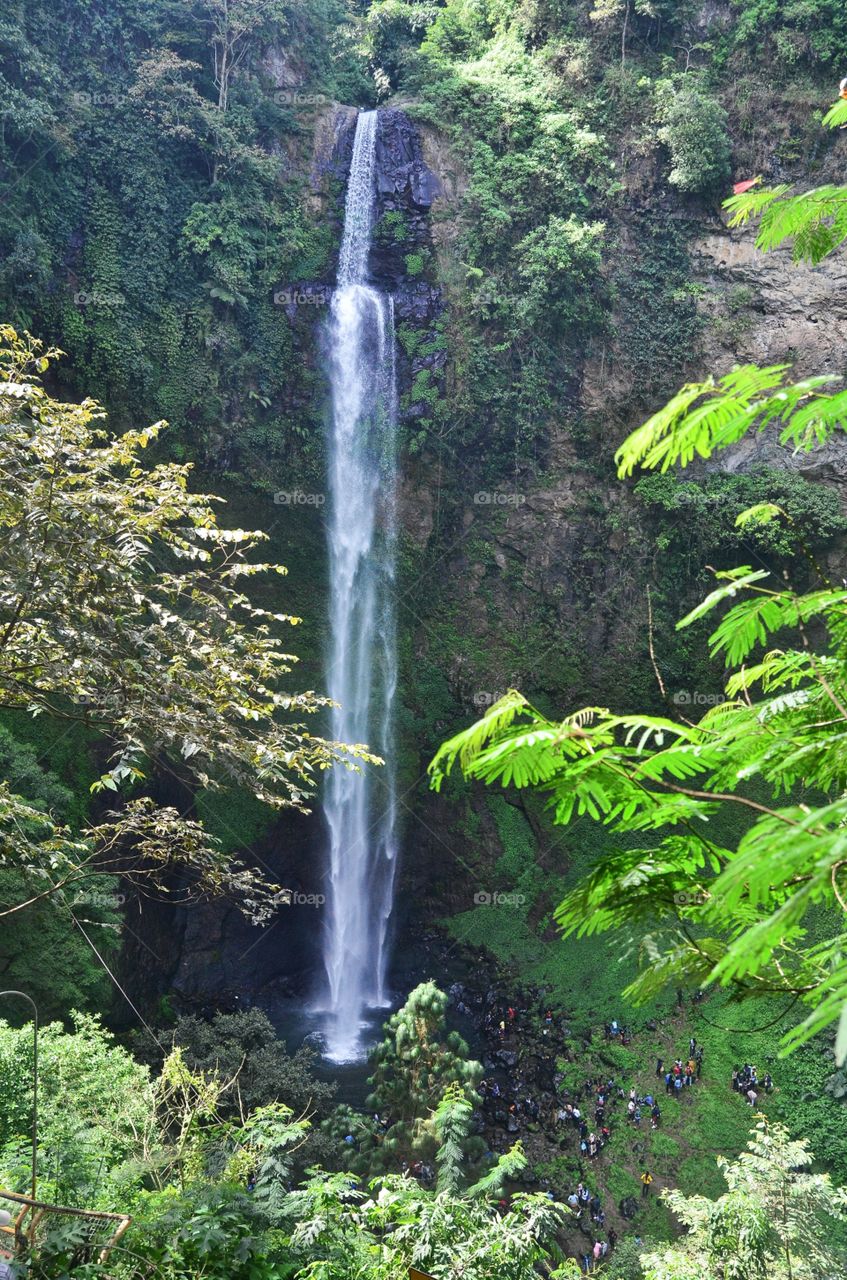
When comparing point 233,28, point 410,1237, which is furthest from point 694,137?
point 410,1237

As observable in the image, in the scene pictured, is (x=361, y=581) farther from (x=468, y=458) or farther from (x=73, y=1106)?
(x=73, y=1106)

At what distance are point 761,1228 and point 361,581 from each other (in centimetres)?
1566

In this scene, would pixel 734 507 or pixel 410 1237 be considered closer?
pixel 410 1237

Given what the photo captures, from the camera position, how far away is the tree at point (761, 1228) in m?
7.86

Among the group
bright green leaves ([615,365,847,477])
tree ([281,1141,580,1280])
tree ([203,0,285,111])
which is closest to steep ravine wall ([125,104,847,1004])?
tree ([203,0,285,111])

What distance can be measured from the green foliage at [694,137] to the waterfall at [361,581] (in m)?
7.03

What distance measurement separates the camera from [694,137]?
813 inches

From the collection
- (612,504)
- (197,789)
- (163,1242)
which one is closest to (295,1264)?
(163,1242)

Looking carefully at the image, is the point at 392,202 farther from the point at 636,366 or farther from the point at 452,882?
the point at 452,882

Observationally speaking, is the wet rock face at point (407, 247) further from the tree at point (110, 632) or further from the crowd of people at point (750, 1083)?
the tree at point (110, 632)

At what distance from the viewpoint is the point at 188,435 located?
19.9 m

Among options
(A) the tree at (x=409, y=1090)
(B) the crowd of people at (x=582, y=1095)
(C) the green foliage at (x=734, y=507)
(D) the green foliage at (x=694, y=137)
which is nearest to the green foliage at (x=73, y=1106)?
(A) the tree at (x=409, y=1090)

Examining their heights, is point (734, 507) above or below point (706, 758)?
above

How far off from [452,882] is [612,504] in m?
9.70
